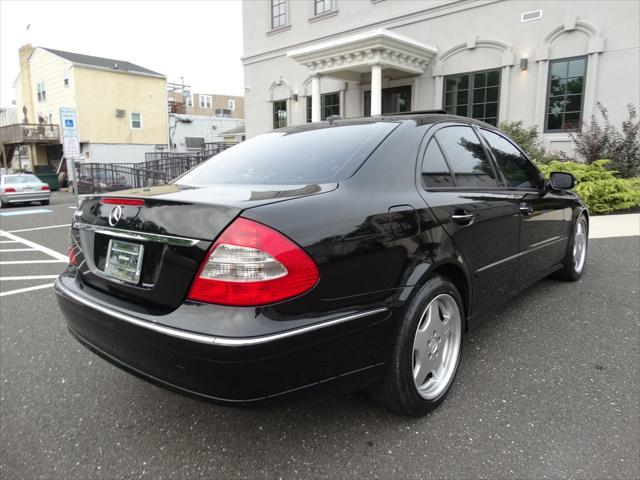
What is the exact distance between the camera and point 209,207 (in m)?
1.87

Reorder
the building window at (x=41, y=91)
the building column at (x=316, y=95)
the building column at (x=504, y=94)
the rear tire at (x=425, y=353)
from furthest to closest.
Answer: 1. the building window at (x=41, y=91)
2. the building column at (x=316, y=95)
3. the building column at (x=504, y=94)
4. the rear tire at (x=425, y=353)

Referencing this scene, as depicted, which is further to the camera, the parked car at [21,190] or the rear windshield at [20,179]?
the rear windshield at [20,179]

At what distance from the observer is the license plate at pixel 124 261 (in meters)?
2.02

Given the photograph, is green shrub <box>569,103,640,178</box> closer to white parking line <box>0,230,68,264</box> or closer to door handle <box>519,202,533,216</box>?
door handle <box>519,202,533,216</box>

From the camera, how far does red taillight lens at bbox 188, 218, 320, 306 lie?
173 cm

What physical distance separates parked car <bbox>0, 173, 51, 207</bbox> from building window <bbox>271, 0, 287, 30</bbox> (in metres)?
11.0

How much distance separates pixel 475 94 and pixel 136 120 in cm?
2771

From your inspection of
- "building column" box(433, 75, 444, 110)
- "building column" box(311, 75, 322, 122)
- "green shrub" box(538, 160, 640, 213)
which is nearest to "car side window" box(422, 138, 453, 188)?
"green shrub" box(538, 160, 640, 213)

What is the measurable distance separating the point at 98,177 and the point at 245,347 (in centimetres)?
2663

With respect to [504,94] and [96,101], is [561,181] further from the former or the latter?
[96,101]

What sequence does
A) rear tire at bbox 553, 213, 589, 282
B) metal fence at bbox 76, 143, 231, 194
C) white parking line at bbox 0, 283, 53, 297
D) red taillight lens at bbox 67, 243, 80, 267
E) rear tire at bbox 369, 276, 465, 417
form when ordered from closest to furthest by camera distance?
rear tire at bbox 369, 276, 465, 417, red taillight lens at bbox 67, 243, 80, 267, rear tire at bbox 553, 213, 589, 282, white parking line at bbox 0, 283, 53, 297, metal fence at bbox 76, 143, 231, 194

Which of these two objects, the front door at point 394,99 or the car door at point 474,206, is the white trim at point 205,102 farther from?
the car door at point 474,206

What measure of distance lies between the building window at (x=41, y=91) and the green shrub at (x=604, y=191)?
120 feet

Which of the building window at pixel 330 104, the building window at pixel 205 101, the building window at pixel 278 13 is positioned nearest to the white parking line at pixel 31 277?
the building window at pixel 330 104
